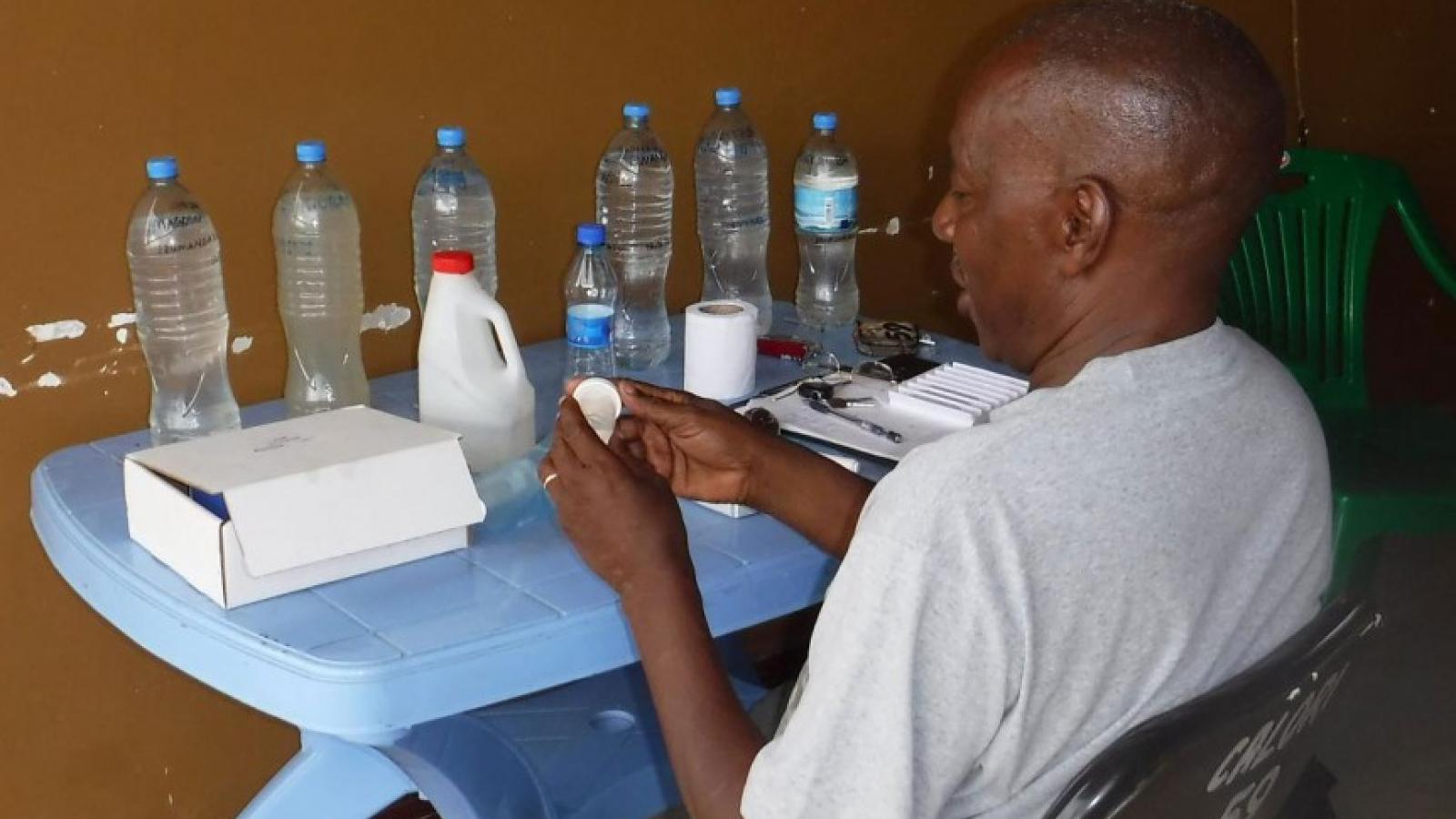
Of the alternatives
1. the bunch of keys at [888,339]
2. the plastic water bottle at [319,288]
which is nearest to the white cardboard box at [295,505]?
the plastic water bottle at [319,288]

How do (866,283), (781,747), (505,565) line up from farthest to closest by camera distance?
(866,283)
(505,565)
(781,747)

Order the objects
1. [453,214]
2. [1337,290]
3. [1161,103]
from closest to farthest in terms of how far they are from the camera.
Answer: [1161,103] < [453,214] < [1337,290]

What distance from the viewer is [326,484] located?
1.39 meters

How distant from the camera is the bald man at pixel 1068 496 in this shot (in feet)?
3.30

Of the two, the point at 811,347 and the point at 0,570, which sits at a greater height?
the point at 811,347

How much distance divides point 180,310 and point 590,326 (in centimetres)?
49

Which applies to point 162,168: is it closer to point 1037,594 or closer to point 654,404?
point 654,404

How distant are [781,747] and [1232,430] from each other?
385 millimetres

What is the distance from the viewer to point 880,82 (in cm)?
261

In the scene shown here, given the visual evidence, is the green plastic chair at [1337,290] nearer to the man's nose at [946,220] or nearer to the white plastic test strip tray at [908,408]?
the white plastic test strip tray at [908,408]

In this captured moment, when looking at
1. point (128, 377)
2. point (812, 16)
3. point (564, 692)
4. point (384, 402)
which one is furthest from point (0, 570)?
point (812, 16)

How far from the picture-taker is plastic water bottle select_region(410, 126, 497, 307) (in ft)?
6.75

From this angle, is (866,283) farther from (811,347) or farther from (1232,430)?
(1232,430)

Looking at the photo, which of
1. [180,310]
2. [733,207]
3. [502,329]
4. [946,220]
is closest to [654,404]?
[502,329]
